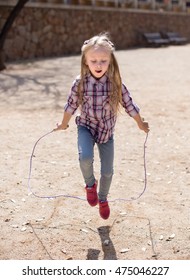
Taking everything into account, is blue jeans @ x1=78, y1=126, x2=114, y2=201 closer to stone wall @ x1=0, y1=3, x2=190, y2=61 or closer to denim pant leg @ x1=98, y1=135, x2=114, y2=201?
denim pant leg @ x1=98, y1=135, x2=114, y2=201

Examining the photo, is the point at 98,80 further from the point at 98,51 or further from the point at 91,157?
the point at 91,157

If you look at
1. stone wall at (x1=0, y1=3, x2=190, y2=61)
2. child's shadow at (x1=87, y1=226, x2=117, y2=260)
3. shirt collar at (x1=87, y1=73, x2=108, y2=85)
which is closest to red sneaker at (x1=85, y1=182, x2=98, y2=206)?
child's shadow at (x1=87, y1=226, x2=117, y2=260)

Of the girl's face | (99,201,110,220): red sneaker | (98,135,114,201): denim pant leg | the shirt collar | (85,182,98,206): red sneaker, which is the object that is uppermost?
the girl's face

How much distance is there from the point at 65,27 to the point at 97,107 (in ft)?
52.6

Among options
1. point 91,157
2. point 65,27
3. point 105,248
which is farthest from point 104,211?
point 65,27

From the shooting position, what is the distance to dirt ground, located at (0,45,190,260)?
3.01 metres

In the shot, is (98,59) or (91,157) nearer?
(98,59)

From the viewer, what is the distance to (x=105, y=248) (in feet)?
9.79

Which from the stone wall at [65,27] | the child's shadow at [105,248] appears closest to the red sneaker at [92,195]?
the child's shadow at [105,248]

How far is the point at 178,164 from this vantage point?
490 cm

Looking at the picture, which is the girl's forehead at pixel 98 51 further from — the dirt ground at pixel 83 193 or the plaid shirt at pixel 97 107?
the dirt ground at pixel 83 193

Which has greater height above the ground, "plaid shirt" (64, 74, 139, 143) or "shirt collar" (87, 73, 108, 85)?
"shirt collar" (87, 73, 108, 85)

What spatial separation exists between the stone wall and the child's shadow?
1305 cm
